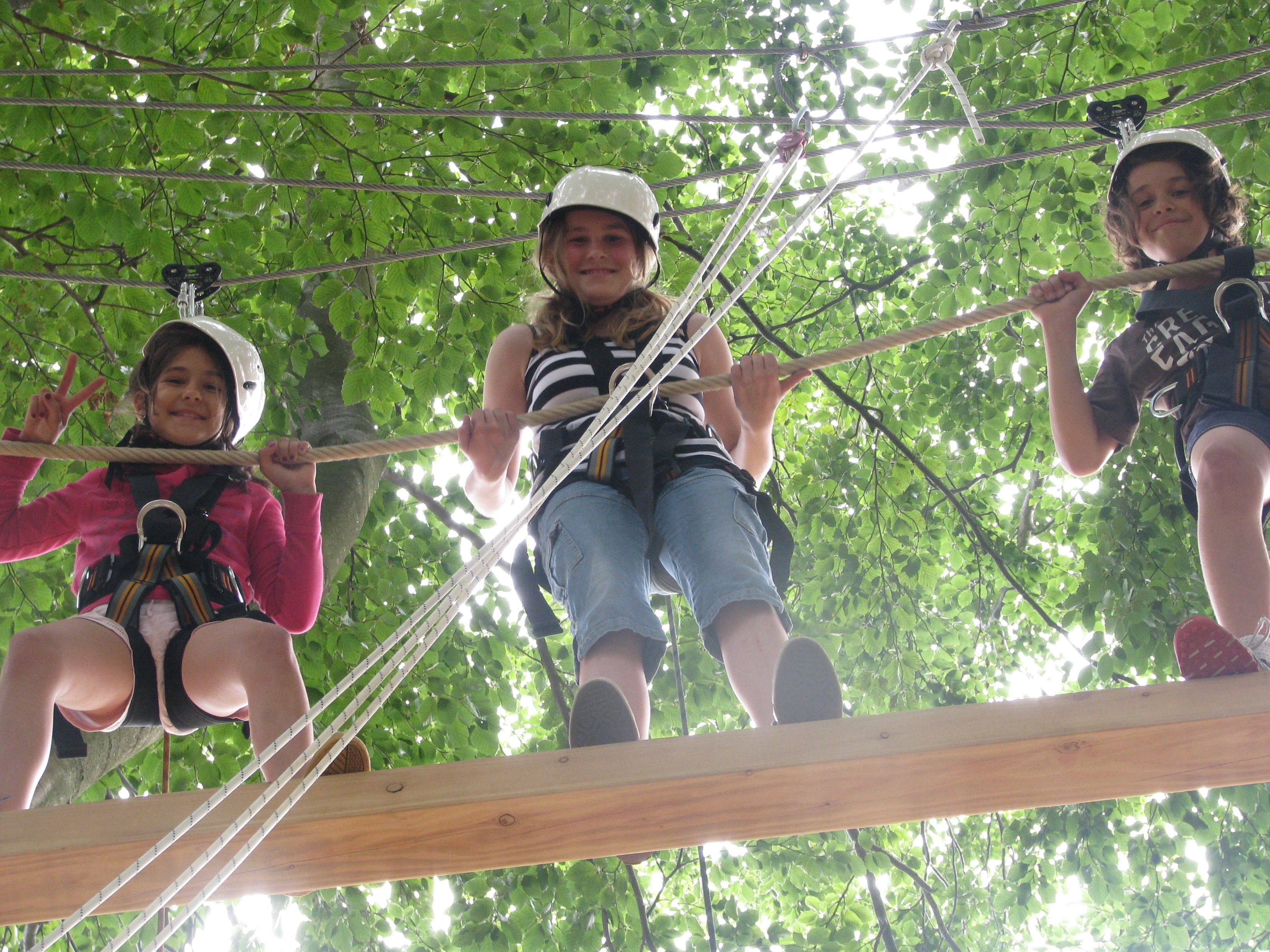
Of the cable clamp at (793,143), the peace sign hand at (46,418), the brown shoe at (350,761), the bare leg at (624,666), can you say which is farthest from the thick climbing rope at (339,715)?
the peace sign hand at (46,418)

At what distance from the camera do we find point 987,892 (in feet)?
17.2

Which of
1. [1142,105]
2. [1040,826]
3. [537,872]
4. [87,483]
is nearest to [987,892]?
[1040,826]

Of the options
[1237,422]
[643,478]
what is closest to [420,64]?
[643,478]

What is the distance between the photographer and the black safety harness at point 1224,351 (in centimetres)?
227

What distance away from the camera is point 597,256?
2.57 meters

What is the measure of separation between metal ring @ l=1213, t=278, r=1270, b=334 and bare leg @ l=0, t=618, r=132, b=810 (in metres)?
2.25

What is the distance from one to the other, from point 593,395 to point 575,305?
0.29 m

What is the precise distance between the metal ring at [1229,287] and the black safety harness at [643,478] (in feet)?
3.34

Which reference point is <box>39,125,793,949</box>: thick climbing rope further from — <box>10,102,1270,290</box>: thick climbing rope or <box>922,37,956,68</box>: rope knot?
<box>10,102,1270,290</box>: thick climbing rope

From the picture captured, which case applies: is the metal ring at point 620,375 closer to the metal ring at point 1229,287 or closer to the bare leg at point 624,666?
the bare leg at point 624,666

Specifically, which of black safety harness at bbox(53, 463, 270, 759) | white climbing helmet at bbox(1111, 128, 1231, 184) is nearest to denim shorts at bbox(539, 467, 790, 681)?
black safety harness at bbox(53, 463, 270, 759)

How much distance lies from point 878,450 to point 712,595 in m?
3.28

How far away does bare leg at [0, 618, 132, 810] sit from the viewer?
6.09 ft

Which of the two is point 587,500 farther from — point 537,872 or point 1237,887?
point 1237,887
